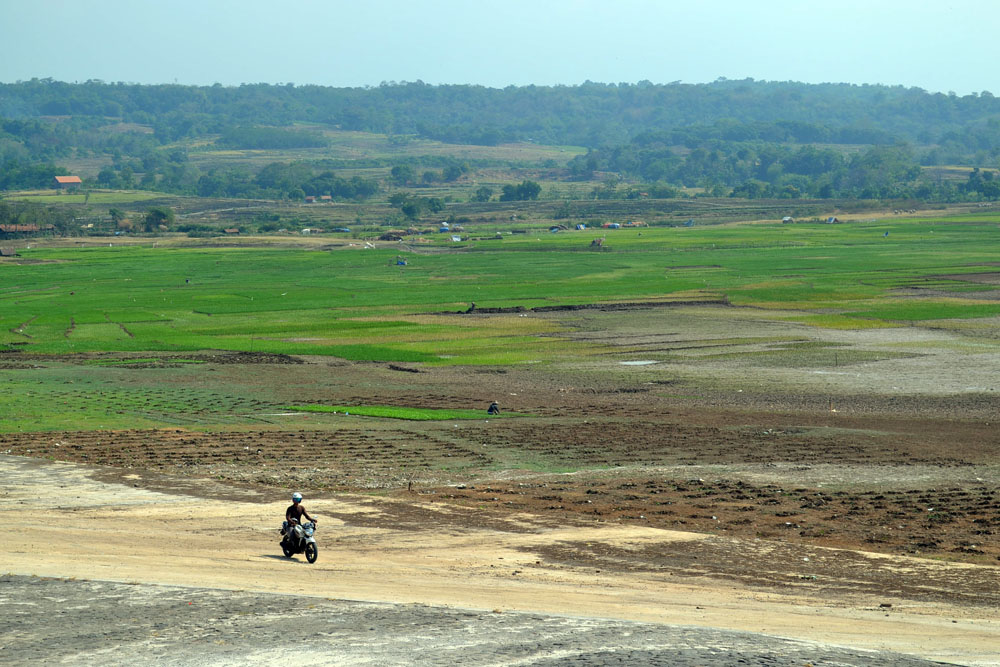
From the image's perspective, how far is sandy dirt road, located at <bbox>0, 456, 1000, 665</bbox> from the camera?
62.0ft

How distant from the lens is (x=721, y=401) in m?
44.2

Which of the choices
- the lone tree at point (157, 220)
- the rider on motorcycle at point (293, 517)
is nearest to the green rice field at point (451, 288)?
the lone tree at point (157, 220)

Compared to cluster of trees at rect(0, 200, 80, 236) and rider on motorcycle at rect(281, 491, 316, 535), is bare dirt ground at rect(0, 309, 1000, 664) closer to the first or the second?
rider on motorcycle at rect(281, 491, 316, 535)

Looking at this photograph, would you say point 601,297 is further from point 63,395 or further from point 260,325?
point 63,395

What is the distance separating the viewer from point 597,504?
28.1 meters

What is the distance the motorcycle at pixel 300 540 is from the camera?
2209 cm

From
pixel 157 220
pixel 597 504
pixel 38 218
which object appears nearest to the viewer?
pixel 597 504

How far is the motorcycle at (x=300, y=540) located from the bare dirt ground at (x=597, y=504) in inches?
10.0

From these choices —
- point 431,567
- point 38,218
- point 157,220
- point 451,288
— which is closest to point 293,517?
point 431,567

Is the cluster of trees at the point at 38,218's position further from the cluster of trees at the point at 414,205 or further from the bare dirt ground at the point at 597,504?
the bare dirt ground at the point at 597,504

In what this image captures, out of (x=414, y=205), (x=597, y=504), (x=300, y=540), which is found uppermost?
(x=414, y=205)

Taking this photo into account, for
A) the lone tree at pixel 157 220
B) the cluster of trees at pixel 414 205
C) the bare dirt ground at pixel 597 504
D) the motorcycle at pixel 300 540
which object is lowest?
the bare dirt ground at pixel 597 504

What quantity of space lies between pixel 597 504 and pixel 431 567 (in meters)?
6.88

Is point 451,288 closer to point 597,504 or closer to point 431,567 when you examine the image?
point 597,504
